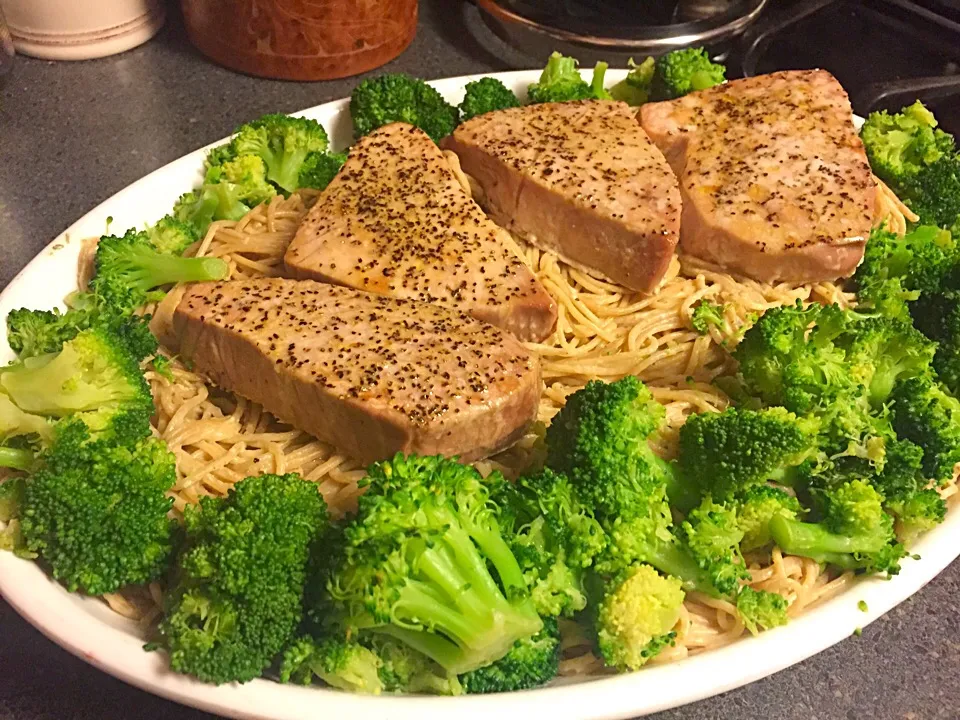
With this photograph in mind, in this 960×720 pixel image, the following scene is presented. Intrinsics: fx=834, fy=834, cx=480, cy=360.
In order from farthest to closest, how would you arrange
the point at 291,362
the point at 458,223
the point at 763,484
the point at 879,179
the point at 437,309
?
the point at 879,179, the point at 458,223, the point at 437,309, the point at 291,362, the point at 763,484

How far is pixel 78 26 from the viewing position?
3857 millimetres

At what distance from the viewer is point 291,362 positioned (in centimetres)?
213

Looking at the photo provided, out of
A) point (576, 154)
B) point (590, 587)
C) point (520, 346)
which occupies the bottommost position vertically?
point (590, 587)

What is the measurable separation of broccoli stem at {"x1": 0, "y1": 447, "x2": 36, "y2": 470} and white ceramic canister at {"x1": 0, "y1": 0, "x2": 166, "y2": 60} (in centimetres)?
258

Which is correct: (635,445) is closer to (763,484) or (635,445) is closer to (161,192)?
(763,484)

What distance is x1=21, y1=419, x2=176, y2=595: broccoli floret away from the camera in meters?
1.76

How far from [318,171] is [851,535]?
200 cm

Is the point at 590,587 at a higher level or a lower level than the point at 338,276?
lower

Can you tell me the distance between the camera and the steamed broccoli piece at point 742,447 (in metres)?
1.87

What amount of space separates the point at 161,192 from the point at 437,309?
1050 mm

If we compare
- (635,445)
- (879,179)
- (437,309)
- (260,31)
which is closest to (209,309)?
(437,309)

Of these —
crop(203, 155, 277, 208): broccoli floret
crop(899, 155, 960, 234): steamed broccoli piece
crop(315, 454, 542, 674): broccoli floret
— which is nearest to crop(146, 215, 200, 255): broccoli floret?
crop(203, 155, 277, 208): broccoli floret

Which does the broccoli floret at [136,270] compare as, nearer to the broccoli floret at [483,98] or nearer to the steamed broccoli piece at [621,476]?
the broccoli floret at [483,98]

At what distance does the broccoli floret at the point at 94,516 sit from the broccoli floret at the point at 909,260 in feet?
7.07
